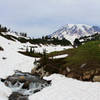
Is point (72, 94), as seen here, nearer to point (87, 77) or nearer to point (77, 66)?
point (87, 77)

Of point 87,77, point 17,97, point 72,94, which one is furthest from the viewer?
point 87,77

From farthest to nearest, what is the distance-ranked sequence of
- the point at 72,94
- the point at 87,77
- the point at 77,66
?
the point at 77,66
the point at 87,77
the point at 72,94

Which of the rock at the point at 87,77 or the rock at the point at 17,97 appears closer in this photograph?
the rock at the point at 17,97

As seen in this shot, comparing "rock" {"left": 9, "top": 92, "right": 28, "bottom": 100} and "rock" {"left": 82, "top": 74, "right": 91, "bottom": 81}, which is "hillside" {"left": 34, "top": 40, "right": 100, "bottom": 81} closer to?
"rock" {"left": 82, "top": 74, "right": 91, "bottom": 81}

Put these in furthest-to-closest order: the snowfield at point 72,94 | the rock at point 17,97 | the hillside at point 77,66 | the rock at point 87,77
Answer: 1. the hillside at point 77,66
2. the rock at point 87,77
3. the rock at point 17,97
4. the snowfield at point 72,94

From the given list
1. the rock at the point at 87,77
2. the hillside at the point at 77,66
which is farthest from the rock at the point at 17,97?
the rock at the point at 87,77

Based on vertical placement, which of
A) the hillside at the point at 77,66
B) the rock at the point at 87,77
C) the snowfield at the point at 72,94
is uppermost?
the hillside at the point at 77,66

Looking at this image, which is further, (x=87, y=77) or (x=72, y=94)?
(x=87, y=77)

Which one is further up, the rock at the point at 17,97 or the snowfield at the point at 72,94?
the snowfield at the point at 72,94

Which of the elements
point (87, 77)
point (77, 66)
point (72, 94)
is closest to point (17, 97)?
point (72, 94)

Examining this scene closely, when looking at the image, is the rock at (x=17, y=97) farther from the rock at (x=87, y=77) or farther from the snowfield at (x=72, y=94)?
the rock at (x=87, y=77)

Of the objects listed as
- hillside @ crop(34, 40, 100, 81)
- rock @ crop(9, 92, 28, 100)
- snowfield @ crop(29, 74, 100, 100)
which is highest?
hillside @ crop(34, 40, 100, 81)

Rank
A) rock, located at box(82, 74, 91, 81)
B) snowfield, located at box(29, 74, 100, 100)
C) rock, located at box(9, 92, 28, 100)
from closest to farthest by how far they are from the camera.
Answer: snowfield, located at box(29, 74, 100, 100), rock, located at box(9, 92, 28, 100), rock, located at box(82, 74, 91, 81)

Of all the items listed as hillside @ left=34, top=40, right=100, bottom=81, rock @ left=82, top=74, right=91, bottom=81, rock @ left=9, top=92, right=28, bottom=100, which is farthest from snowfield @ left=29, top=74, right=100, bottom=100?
hillside @ left=34, top=40, right=100, bottom=81
